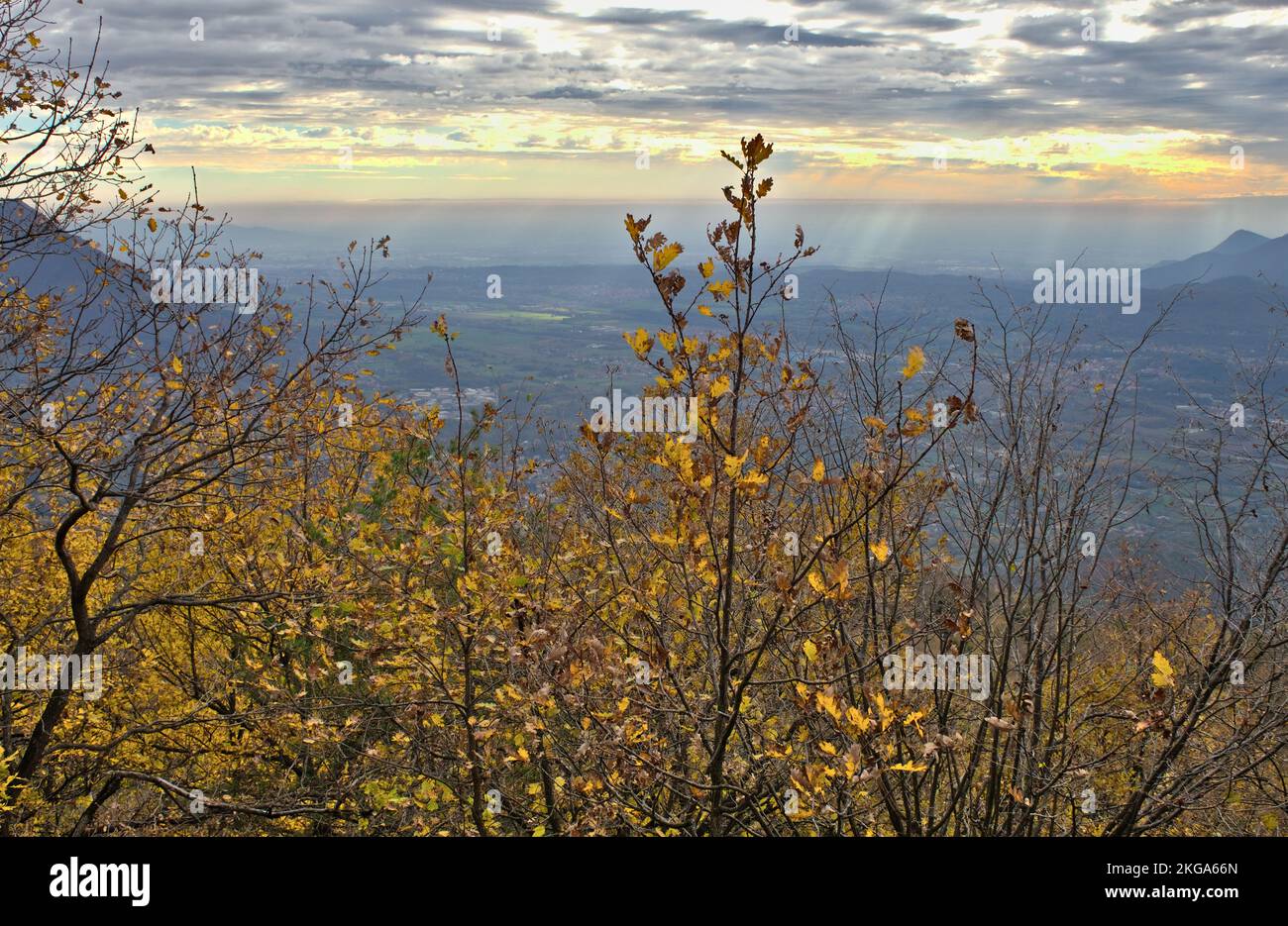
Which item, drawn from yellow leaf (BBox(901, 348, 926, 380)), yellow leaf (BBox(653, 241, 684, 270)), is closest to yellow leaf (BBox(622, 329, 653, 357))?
yellow leaf (BBox(653, 241, 684, 270))

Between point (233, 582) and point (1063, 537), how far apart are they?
9.16 m

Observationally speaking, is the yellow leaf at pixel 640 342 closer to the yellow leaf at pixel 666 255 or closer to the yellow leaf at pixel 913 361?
the yellow leaf at pixel 666 255

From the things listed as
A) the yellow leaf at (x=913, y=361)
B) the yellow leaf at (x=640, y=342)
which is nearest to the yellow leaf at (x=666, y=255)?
the yellow leaf at (x=640, y=342)

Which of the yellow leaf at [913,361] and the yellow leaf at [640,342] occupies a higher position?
the yellow leaf at [640,342]

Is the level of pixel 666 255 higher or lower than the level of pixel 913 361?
higher

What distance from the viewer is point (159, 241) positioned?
9.25 metres

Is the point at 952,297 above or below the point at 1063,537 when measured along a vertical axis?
above

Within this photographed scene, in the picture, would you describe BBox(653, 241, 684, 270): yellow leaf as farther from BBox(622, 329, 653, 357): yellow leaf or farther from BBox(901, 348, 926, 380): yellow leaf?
BBox(901, 348, 926, 380): yellow leaf

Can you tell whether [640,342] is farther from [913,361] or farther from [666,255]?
[913,361]

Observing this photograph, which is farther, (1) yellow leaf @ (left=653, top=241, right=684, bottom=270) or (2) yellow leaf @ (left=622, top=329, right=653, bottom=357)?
(2) yellow leaf @ (left=622, top=329, right=653, bottom=357)

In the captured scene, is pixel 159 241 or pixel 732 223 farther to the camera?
pixel 159 241

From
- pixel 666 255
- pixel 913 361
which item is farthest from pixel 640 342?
pixel 913 361
